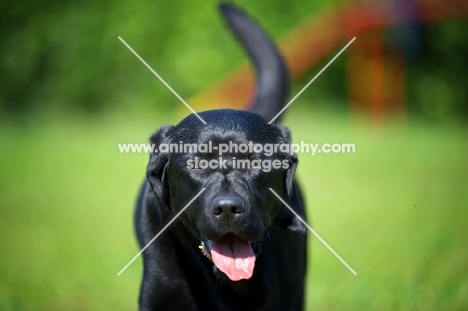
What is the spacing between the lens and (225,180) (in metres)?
3.09

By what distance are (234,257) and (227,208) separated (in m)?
0.27

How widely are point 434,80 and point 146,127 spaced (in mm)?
7720

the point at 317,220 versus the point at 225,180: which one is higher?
the point at 317,220

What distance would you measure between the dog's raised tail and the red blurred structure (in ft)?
20.2

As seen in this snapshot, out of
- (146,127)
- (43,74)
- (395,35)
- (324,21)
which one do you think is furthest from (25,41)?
(395,35)

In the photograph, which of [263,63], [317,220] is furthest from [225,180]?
[317,220]

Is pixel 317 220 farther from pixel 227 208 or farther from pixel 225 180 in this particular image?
pixel 227 208

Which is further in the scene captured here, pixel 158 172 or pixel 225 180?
pixel 158 172

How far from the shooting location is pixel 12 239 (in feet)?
19.9

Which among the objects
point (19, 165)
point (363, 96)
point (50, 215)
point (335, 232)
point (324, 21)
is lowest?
point (335, 232)

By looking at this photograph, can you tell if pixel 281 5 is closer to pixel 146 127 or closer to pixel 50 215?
pixel 146 127

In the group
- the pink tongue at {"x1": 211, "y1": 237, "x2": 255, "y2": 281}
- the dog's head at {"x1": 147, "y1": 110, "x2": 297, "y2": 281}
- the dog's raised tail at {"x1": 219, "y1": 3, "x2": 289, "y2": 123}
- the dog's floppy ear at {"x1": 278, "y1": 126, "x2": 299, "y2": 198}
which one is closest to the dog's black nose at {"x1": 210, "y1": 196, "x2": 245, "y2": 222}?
the dog's head at {"x1": 147, "y1": 110, "x2": 297, "y2": 281}

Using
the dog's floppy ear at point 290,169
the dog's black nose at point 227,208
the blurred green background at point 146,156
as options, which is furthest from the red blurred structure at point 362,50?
the dog's black nose at point 227,208

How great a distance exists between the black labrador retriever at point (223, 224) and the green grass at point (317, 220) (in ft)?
3.22
